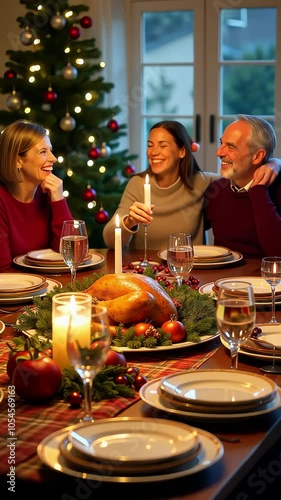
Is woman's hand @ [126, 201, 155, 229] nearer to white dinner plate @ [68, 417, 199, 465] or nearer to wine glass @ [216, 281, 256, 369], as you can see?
wine glass @ [216, 281, 256, 369]

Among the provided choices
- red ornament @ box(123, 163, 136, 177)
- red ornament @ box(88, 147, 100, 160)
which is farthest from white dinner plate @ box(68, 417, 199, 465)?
red ornament @ box(123, 163, 136, 177)

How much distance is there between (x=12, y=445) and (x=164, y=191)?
2301 mm

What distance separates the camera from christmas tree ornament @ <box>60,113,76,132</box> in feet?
15.8

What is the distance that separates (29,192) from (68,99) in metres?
1.61

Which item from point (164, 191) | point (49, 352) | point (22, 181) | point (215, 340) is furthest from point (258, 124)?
point (49, 352)

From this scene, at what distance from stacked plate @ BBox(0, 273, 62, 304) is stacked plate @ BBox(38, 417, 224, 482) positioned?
3.23 ft

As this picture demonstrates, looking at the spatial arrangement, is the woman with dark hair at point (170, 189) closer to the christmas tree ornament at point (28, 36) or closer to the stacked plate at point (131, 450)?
the christmas tree ornament at point (28, 36)

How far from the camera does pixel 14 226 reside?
129 inches

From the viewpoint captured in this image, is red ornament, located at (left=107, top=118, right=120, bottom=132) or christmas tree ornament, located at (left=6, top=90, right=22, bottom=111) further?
red ornament, located at (left=107, top=118, right=120, bottom=132)

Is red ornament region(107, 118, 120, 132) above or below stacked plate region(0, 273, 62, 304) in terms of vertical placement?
above

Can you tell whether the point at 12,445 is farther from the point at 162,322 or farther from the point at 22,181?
the point at 22,181

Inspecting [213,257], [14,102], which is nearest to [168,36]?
[14,102]

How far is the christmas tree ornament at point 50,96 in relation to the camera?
15.7ft

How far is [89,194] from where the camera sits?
4.85 meters
